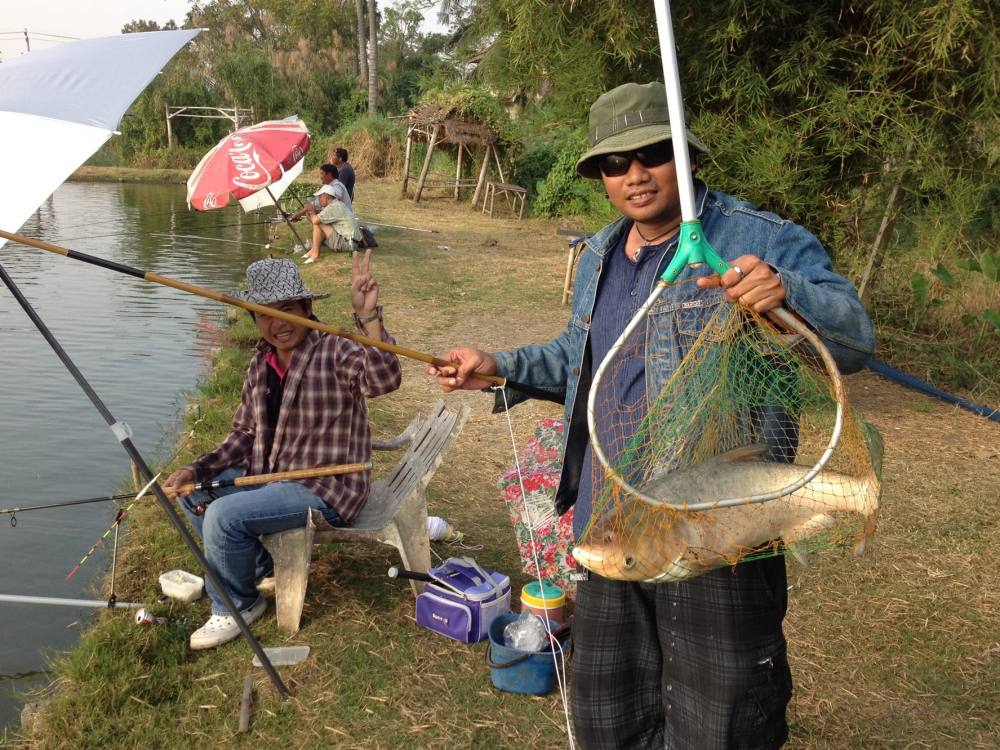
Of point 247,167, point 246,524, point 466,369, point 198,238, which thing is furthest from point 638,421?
point 198,238

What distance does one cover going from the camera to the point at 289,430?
397 centimetres

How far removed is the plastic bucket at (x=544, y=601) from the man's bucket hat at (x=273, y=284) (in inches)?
62.7

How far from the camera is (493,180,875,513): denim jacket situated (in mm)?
2006

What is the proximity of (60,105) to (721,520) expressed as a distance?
2532 millimetres

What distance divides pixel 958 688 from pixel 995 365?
5150mm

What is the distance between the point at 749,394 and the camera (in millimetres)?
2295

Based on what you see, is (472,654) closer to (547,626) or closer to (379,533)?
(547,626)

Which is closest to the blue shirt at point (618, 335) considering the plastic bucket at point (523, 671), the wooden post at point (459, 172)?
the plastic bucket at point (523, 671)

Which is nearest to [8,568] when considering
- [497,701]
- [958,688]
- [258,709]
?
[258,709]

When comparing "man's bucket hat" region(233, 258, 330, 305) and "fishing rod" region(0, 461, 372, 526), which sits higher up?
"man's bucket hat" region(233, 258, 330, 305)

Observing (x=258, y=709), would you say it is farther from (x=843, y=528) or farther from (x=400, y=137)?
(x=400, y=137)

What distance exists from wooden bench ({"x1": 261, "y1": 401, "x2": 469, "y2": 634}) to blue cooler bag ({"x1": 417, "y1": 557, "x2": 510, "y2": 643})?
150 millimetres

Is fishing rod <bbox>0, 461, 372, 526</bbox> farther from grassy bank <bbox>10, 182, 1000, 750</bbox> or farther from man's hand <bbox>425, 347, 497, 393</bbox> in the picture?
man's hand <bbox>425, 347, 497, 393</bbox>

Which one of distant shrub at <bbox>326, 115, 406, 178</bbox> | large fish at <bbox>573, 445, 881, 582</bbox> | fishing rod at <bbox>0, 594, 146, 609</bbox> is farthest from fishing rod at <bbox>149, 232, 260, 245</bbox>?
large fish at <bbox>573, 445, 881, 582</bbox>
